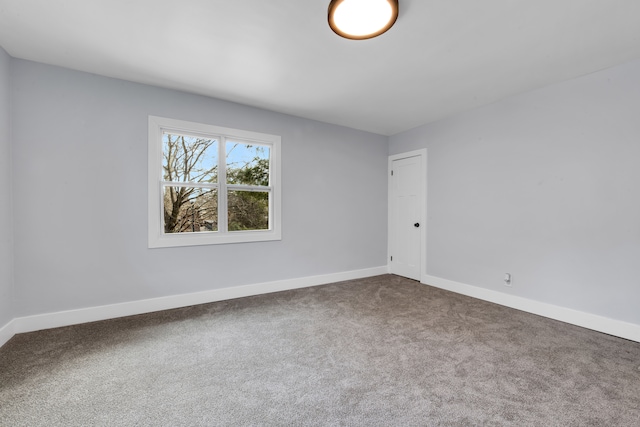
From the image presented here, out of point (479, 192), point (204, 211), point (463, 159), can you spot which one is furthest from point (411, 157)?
point (204, 211)

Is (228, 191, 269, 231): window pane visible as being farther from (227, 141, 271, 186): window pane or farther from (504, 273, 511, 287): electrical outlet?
(504, 273, 511, 287): electrical outlet

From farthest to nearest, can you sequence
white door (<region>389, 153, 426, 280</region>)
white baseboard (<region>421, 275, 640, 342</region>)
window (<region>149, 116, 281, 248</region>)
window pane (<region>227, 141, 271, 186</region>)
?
white door (<region>389, 153, 426, 280</region>), window pane (<region>227, 141, 271, 186</region>), window (<region>149, 116, 281, 248</region>), white baseboard (<region>421, 275, 640, 342</region>)

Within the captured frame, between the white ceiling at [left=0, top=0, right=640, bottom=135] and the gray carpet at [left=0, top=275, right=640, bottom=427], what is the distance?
252cm

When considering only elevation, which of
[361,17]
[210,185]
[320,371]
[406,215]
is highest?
[361,17]

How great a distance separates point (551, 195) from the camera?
2.95 metres

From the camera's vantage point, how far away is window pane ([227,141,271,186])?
11.7 feet

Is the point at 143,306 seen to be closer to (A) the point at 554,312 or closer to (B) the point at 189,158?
(B) the point at 189,158

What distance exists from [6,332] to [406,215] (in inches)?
192

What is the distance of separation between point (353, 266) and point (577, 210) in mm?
2887

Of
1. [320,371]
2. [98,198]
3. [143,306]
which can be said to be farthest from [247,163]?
[320,371]

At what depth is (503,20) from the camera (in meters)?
1.96

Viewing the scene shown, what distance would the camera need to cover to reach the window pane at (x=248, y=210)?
3596mm

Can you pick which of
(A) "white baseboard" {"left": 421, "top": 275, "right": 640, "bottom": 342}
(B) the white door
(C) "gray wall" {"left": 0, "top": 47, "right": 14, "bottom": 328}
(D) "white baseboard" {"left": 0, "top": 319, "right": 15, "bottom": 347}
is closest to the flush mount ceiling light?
(B) the white door

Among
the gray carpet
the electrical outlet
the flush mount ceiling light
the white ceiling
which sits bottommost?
the gray carpet
